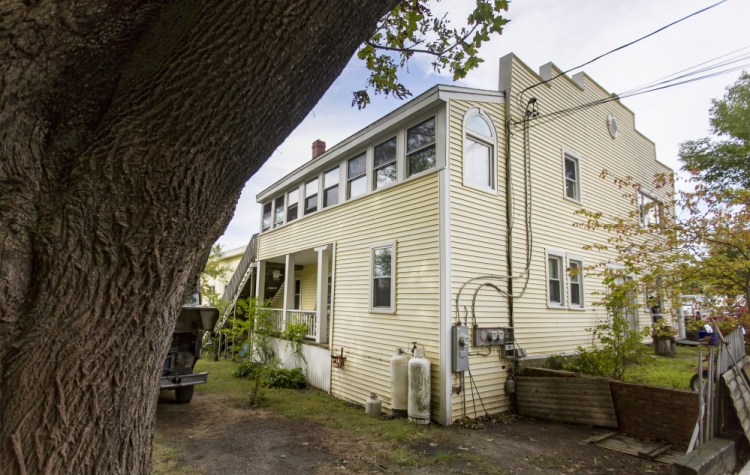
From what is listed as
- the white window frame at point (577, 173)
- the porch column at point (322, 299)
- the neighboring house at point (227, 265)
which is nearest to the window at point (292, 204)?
the porch column at point (322, 299)

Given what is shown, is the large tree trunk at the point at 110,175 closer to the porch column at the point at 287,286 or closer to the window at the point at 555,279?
the window at the point at 555,279

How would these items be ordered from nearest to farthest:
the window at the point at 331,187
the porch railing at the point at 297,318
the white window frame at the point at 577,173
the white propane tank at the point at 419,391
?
1. the white propane tank at the point at 419,391
2. the white window frame at the point at 577,173
3. the window at the point at 331,187
4. the porch railing at the point at 297,318

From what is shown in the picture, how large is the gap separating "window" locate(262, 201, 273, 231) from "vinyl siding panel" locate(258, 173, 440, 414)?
4.95 m

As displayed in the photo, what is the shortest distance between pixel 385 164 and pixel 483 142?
2.19 metres

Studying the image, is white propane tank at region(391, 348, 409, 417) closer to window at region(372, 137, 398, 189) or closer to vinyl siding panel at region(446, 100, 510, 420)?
vinyl siding panel at region(446, 100, 510, 420)

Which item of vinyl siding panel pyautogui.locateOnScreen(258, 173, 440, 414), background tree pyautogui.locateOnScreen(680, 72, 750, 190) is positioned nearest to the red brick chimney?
vinyl siding panel pyautogui.locateOnScreen(258, 173, 440, 414)

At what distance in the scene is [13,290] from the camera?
1405 millimetres

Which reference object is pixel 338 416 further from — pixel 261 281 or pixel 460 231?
pixel 261 281

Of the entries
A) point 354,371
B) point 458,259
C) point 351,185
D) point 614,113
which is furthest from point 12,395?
point 614,113

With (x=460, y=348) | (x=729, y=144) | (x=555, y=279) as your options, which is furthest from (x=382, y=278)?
(x=729, y=144)

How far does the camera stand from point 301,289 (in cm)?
1605

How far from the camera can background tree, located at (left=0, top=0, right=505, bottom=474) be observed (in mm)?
1411

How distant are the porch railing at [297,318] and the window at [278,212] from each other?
3.17 m

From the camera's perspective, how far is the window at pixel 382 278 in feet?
28.5
